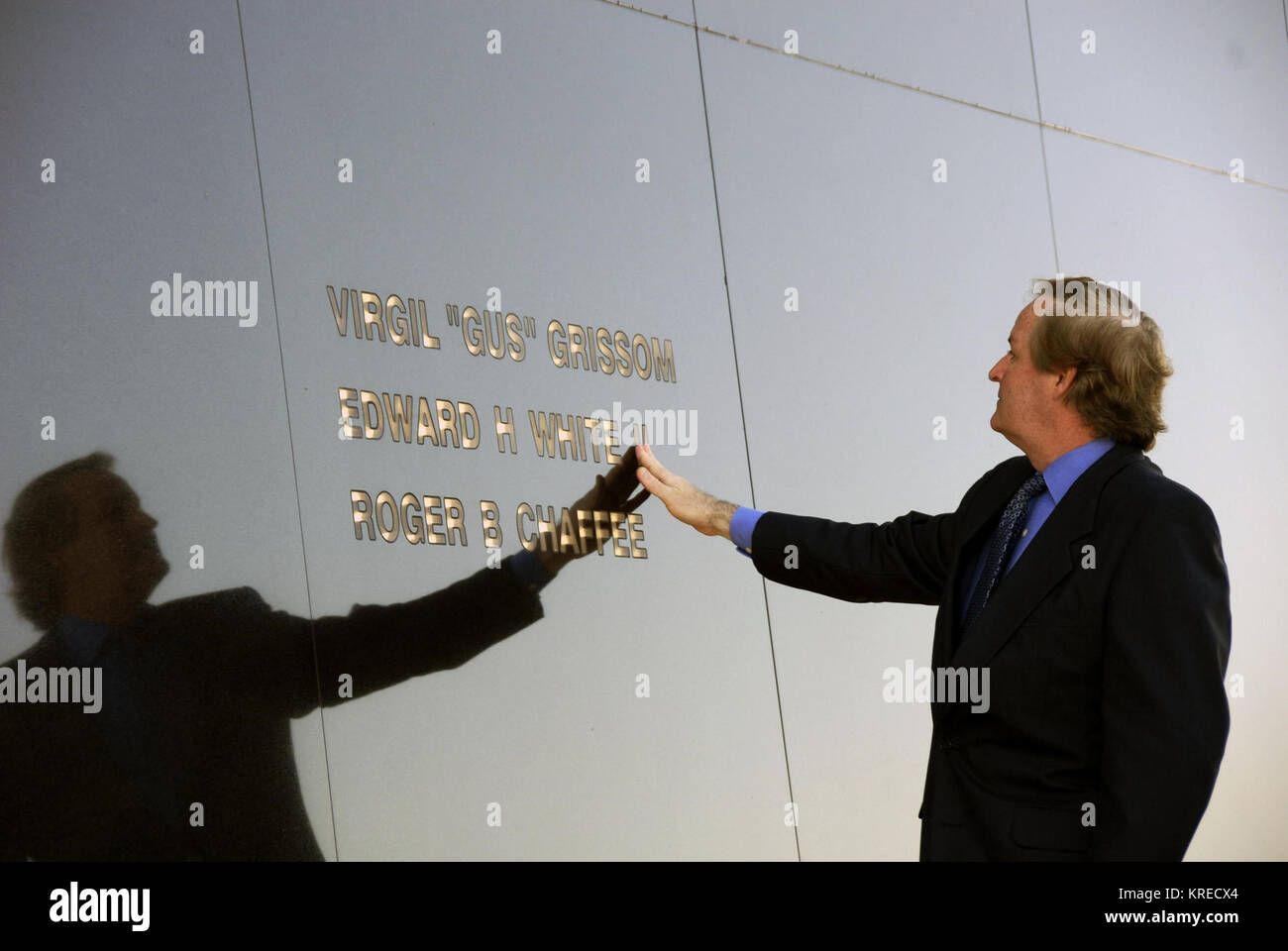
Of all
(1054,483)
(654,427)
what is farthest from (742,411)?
(1054,483)

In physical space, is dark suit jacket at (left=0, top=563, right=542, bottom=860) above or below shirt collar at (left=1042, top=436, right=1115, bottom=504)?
below

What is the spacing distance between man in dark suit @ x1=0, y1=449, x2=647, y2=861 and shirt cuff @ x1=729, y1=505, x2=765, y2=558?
950 millimetres

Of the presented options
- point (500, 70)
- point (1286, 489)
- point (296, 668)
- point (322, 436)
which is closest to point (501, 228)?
point (500, 70)

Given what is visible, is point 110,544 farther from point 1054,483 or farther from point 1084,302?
point 1084,302

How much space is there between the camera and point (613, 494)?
3.70 meters

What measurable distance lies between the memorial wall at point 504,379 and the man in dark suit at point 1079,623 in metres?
1.04

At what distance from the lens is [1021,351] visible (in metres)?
2.96

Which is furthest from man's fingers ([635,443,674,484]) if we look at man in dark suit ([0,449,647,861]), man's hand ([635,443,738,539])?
man in dark suit ([0,449,647,861])

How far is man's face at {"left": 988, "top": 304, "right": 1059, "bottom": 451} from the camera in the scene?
2.88m

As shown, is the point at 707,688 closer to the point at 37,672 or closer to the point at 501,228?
the point at 501,228

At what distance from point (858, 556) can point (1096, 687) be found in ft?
2.64

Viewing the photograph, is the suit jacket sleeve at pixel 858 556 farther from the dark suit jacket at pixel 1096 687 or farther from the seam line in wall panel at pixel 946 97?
the seam line in wall panel at pixel 946 97

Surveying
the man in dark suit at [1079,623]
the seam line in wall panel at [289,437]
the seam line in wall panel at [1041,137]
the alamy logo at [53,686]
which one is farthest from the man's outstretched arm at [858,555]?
the seam line in wall panel at [1041,137]
